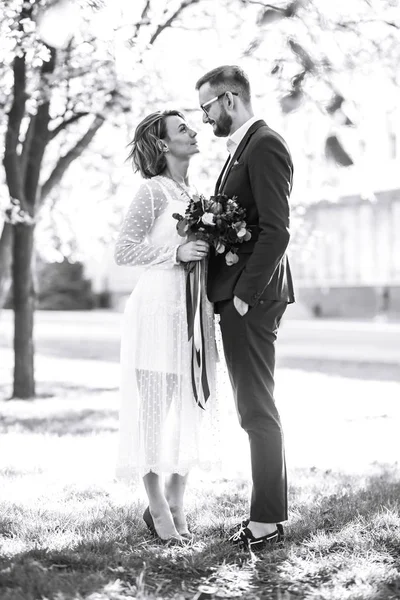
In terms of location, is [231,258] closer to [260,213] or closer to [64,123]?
[260,213]

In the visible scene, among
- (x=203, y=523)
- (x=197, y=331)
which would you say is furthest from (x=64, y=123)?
(x=203, y=523)

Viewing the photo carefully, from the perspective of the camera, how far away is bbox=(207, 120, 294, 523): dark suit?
159 inches

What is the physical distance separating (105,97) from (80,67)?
662 millimetres

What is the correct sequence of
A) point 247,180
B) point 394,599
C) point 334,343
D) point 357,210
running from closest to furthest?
point 394,599
point 247,180
point 334,343
point 357,210

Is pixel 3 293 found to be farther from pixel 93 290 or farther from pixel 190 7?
pixel 93 290

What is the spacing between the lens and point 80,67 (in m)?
9.84

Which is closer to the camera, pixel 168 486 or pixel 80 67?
pixel 168 486

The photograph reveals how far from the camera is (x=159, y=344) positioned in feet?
14.3

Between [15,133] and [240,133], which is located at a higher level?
[15,133]

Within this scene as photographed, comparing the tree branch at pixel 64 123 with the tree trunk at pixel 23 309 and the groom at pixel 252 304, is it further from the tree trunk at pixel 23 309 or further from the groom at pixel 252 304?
the groom at pixel 252 304

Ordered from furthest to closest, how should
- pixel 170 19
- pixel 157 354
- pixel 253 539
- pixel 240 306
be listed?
pixel 170 19
pixel 157 354
pixel 253 539
pixel 240 306

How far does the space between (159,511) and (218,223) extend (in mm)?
1530

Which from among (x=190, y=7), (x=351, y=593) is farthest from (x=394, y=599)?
(x=190, y=7)

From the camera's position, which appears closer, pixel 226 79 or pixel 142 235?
pixel 226 79
